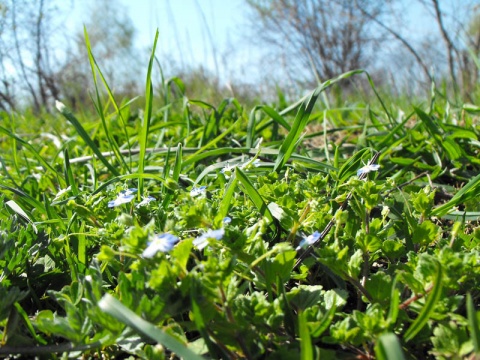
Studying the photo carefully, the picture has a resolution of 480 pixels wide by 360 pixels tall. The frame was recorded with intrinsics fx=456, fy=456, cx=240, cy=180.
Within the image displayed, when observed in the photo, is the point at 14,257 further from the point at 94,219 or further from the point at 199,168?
the point at 199,168

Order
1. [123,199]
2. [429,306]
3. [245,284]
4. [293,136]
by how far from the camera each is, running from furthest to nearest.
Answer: [293,136] → [123,199] → [245,284] → [429,306]

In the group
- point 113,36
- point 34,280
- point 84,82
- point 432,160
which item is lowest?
point 432,160

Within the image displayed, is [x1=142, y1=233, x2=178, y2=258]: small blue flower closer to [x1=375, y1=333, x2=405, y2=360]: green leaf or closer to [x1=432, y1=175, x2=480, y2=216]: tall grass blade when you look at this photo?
[x1=375, y1=333, x2=405, y2=360]: green leaf

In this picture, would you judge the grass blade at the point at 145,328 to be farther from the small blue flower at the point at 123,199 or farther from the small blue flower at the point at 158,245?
the small blue flower at the point at 123,199

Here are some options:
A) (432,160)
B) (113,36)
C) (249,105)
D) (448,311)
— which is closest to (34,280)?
(448,311)

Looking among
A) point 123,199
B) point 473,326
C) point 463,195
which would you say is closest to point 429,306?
point 473,326

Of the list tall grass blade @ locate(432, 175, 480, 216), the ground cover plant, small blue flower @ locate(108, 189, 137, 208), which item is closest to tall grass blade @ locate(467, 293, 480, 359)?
the ground cover plant

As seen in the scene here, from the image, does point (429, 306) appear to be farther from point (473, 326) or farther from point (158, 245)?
point (158, 245)
